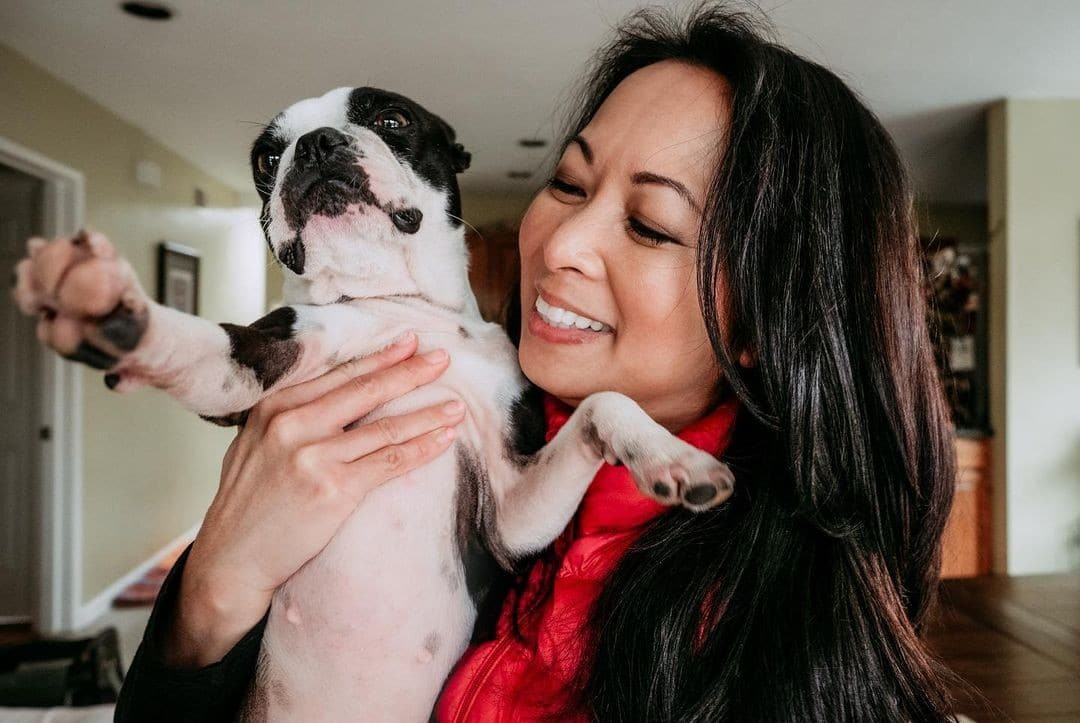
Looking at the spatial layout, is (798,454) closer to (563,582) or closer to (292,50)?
(563,582)

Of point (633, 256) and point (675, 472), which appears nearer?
point (675, 472)

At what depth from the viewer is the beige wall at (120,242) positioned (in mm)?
2674

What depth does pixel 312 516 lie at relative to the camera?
0.74 metres

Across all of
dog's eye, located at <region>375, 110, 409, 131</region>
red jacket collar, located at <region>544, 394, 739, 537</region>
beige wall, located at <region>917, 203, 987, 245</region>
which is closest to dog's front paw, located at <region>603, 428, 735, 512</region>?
red jacket collar, located at <region>544, 394, 739, 537</region>

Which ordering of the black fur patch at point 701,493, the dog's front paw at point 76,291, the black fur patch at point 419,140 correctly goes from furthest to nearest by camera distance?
the black fur patch at point 419,140 < the black fur patch at point 701,493 < the dog's front paw at point 76,291

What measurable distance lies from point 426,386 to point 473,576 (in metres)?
0.22

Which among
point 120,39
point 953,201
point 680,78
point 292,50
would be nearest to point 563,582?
point 680,78

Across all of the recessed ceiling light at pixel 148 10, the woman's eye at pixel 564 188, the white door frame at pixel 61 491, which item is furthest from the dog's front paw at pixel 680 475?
the white door frame at pixel 61 491

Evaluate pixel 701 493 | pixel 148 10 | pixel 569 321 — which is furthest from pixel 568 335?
pixel 148 10

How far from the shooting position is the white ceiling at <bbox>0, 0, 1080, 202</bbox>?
7.43 feet

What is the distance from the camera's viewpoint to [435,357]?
84 centimetres

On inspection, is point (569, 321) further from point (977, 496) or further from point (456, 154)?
point (977, 496)

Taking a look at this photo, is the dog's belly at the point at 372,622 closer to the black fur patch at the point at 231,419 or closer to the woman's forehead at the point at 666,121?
the black fur patch at the point at 231,419

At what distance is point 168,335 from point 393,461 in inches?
10.9
